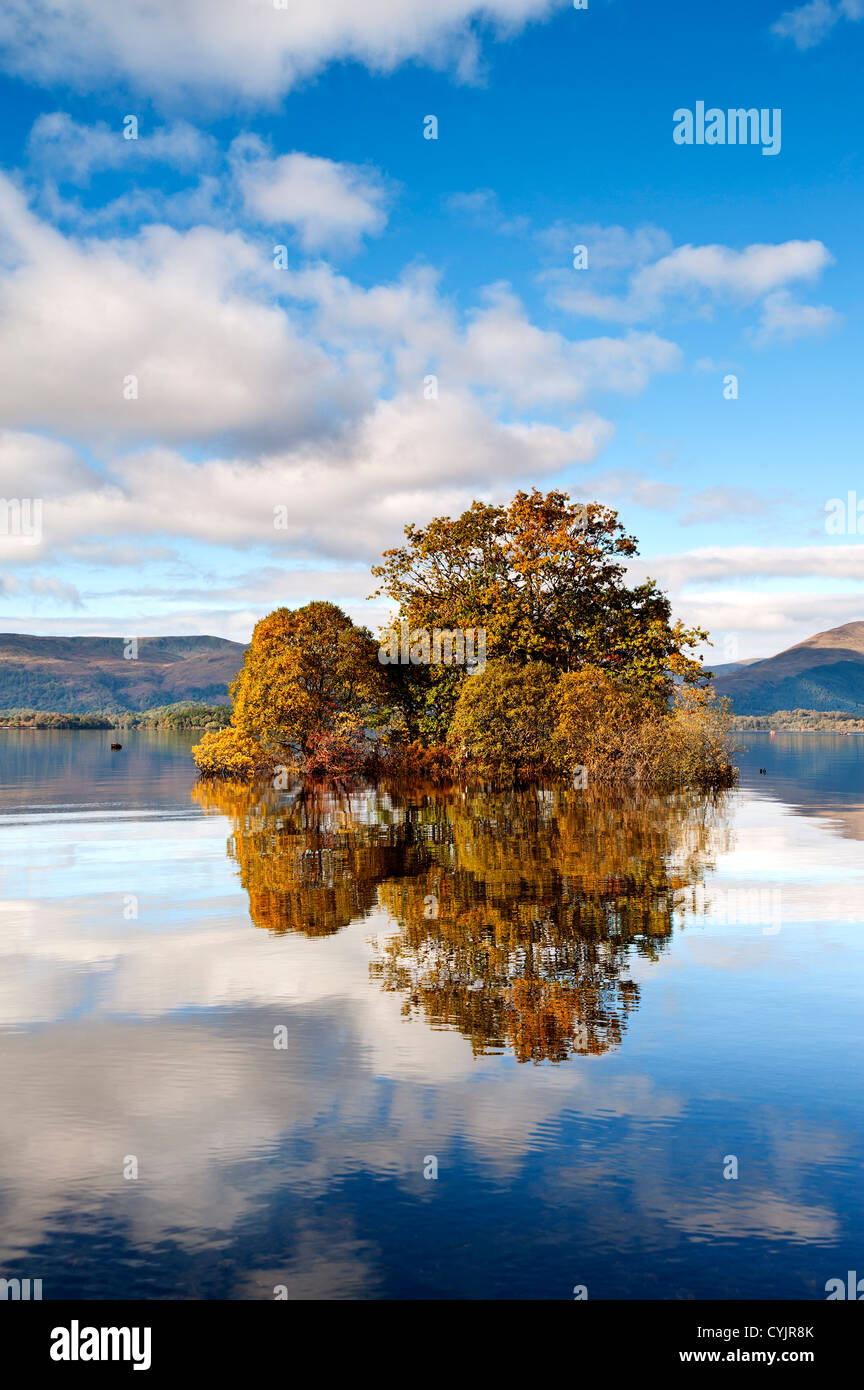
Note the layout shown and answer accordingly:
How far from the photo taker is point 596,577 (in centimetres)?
4919

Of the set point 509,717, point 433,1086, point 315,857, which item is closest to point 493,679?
point 509,717

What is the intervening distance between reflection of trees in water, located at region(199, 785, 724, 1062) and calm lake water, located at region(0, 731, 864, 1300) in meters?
0.08

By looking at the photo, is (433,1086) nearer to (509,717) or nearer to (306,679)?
(509,717)

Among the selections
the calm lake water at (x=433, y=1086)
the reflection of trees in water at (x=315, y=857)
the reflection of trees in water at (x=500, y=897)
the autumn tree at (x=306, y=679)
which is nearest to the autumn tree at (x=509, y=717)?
the autumn tree at (x=306, y=679)

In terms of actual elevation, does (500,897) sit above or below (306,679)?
below

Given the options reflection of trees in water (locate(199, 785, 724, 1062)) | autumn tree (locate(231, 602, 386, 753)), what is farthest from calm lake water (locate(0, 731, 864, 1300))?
autumn tree (locate(231, 602, 386, 753))

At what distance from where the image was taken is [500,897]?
15898 millimetres

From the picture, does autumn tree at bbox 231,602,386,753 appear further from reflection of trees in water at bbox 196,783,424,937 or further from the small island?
reflection of trees in water at bbox 196,783,424,937

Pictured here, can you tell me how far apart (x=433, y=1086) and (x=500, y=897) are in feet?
26.6

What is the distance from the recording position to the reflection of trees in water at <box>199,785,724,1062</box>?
9961mm

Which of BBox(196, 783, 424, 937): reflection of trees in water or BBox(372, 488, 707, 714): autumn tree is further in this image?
BBox(372, 488, 707, 714): autumn tree

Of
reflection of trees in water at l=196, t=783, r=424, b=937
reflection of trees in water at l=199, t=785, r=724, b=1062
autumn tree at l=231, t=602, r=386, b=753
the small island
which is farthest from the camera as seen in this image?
autumn tree at l=231, t=602, r=386, b=753
